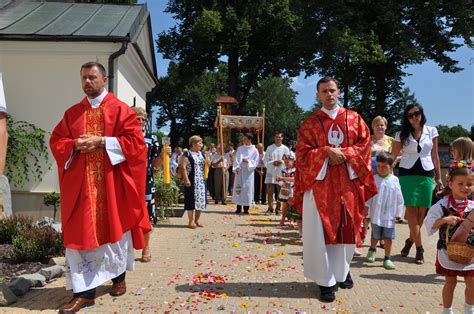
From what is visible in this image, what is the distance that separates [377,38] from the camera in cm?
2462

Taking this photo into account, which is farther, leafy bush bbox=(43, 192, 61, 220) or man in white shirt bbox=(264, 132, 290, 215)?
man in white shirt bbox=(264, 132, 290, 215)

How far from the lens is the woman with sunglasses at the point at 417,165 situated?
6.14 metres

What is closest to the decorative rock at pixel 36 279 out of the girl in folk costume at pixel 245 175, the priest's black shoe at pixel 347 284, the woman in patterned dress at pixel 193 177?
the priest's black shoe at pixel 347 284

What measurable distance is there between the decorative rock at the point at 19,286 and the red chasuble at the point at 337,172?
308 cm

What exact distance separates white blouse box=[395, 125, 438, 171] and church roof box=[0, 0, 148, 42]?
608 centimetres

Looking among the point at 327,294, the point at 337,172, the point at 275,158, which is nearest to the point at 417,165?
the point at 337,172

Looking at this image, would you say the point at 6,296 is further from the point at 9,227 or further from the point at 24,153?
the point at 24,153

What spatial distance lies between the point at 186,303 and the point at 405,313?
2.06 m

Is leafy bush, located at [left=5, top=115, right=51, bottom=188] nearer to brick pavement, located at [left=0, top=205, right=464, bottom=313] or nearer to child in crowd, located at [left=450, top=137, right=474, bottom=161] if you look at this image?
brick pavement, located at [left=0, top=205, right=464, bottom=313]

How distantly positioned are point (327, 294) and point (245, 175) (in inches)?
330

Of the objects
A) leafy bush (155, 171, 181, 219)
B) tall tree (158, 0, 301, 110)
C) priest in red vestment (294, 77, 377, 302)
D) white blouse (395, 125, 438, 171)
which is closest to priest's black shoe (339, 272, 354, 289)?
priest in red vestment (294, 77, 377, 302)

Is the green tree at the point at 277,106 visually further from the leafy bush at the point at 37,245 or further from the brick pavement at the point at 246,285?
the leafy bush at the point at 37,245

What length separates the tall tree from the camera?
28.2 metres

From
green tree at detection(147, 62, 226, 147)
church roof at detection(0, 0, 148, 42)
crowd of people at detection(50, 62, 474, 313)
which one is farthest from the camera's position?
green tree at detection(147, 62, 226, 147)
